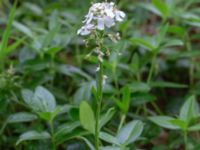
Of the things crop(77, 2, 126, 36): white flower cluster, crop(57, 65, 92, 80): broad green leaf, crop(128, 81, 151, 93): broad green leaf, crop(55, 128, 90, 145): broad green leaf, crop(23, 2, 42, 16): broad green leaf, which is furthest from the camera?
crop(23, 2, 42, 16): broad green leaf

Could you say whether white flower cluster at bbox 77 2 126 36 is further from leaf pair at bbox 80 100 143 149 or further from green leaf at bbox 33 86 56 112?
green leaf at bbox 33 86 56 112

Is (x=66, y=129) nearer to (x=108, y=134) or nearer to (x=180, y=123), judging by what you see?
(x=108, y=134)

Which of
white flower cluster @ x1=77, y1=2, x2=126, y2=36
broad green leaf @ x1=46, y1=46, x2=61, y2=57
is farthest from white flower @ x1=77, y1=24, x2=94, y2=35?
broad green leaf @ x1=46, y1=46, x2=61, y2=57

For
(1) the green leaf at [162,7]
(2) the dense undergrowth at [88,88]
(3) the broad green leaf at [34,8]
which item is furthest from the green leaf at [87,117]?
(3) the broad green leaf at [34,8]

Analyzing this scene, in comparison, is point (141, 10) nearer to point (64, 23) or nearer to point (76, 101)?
point (64, 23)

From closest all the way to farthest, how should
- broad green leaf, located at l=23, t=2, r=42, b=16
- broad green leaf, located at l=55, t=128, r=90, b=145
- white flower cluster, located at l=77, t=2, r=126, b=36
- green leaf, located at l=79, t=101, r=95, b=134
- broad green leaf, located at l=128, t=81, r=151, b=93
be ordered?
white flower cluster, located at l=77, t=2, r=126, b=36
green leaf, located at l=79, t=101, r=95, b=134
broad green leaf, located at l=55, t=128, r=90, b=145
broad green leaf, located at l=128, t=81, r=151, b=93
broad green leaf, located at l=23, t=2, r=42, b=16

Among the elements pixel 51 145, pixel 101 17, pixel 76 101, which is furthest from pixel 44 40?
pixel 101 17
